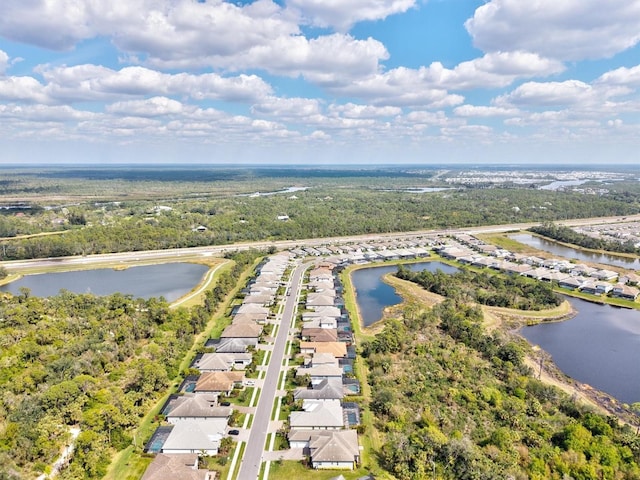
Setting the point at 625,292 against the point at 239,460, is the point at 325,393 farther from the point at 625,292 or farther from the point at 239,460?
the point at 625,292

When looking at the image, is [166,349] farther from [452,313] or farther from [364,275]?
[364,275]

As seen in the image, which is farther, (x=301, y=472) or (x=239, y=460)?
(x=239, y=460)

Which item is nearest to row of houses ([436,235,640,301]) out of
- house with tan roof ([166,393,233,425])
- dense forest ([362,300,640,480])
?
dense forest ([362,300,640,480])

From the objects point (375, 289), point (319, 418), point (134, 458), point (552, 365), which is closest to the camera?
point (134, 458)

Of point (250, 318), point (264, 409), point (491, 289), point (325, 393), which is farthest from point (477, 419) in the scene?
point (491, 289)

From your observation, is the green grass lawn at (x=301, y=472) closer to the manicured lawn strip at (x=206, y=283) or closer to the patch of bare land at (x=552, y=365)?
the patch of bare land at (x=552, y=365)

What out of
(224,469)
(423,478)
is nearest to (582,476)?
(423,478)

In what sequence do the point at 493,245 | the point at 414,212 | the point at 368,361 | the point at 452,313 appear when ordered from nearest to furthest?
the point at 368,361 → the point at 452,313 → the point at 493,245 → the point at 414,212
